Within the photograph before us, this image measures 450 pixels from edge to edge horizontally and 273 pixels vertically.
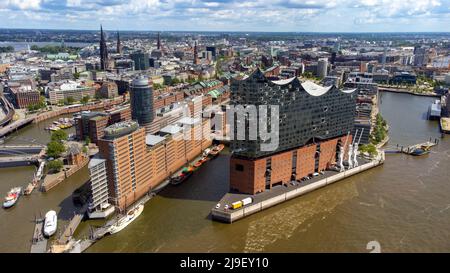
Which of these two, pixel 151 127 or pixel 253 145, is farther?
Answer: pixel 151 127

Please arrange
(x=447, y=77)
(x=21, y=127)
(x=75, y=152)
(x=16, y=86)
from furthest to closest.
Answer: (x=447, y=77) < (x=16, y=86) < (x=21, y=127) < (x=75, y=152)

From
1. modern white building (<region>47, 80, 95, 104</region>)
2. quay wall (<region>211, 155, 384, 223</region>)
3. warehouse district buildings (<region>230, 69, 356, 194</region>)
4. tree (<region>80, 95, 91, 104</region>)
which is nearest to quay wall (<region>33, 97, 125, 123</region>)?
tree (<region>80, 95, 91, 104</region>)

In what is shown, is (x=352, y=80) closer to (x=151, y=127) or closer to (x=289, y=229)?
(x=151, y=127)

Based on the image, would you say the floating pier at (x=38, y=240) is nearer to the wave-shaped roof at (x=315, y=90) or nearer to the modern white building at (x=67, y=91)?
the wave-shaped roof at (x=315, y=90)

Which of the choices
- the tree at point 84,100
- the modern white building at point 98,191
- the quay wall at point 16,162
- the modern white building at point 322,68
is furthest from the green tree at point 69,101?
the modern white building at point 322,68

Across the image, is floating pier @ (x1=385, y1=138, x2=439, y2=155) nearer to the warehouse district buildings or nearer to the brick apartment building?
the warehouse district buildings

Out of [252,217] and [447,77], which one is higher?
[447,77]

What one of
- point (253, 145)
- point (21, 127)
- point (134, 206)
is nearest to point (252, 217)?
point (253, 145)
